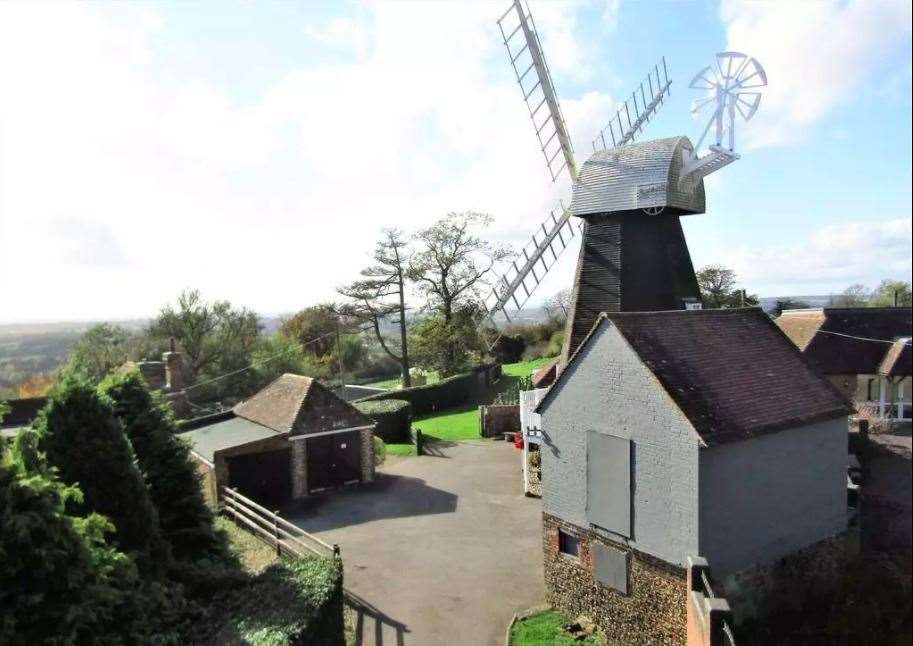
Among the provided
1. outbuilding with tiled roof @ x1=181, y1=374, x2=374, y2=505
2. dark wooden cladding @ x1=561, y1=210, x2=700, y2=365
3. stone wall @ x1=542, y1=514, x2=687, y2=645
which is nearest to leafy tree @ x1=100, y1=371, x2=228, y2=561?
outbuilding with tiled roof @ x1=181, y1=374, x2=374, y2=505

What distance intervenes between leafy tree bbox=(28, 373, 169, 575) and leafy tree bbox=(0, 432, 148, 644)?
114 centimetres

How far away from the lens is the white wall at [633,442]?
29.3 ft

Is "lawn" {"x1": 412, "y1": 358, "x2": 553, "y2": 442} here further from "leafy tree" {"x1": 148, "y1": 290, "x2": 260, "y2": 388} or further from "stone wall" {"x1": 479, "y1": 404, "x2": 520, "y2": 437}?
"leafy tree" {"x1": 148, "y1": 290, "x2": 260, "y2": 388}

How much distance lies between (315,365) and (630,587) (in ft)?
113

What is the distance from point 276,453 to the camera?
17266 millimetres

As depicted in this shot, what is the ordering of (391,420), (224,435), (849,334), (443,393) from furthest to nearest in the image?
(443,393) → (391,420) → (224,435) → (849,334)

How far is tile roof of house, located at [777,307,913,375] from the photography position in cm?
392

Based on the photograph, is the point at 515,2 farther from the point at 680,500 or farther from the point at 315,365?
the point at 315,365

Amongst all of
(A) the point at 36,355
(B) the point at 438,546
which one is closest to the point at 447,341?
(B) the point at 438,546

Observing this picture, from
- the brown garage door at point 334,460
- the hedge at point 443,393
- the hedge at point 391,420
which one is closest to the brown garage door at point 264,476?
the brown garage door at point 334,460

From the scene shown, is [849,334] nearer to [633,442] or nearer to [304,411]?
[633,442]

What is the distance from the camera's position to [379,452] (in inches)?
885

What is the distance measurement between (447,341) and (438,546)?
23.1 metres

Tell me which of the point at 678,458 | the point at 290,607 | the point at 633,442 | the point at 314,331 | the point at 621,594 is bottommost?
the point at 621,594
